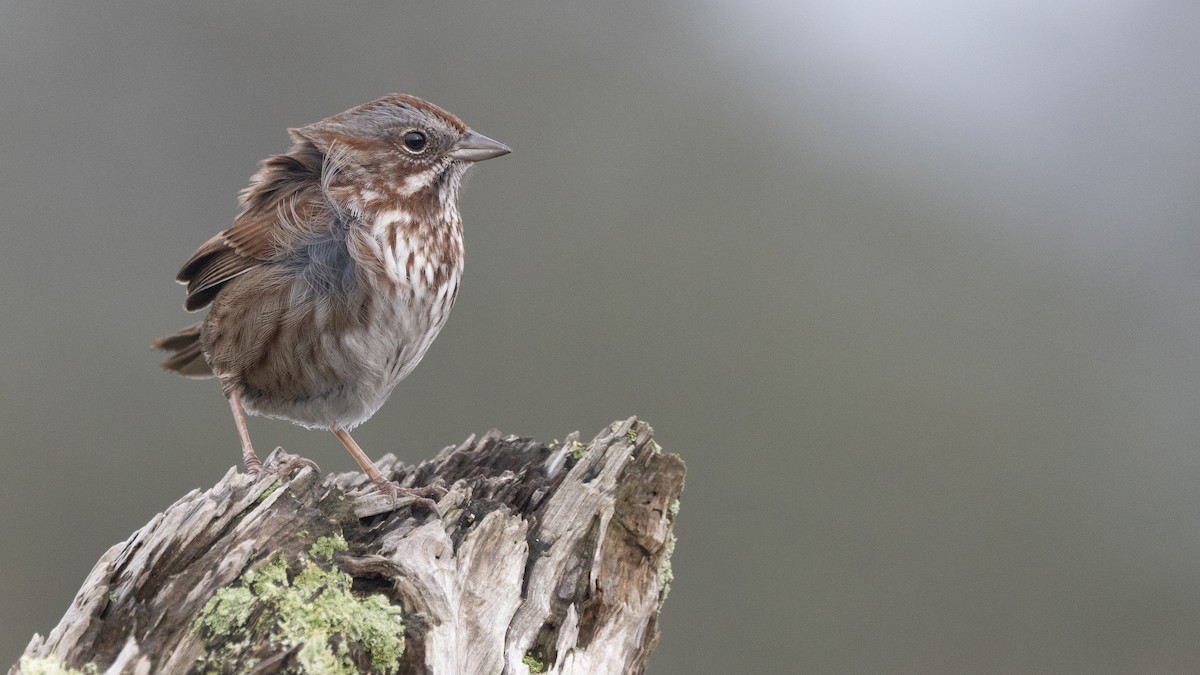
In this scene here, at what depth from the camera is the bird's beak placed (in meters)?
4.58

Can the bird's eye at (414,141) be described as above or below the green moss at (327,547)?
above

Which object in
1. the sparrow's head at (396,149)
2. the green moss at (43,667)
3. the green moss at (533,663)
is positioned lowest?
the green moss at (43,667)

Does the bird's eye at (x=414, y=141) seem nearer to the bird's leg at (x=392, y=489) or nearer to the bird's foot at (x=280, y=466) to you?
the bird's leg at (x=392, y=489)

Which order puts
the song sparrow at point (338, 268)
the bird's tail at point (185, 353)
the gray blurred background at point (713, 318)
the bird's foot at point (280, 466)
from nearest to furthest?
the bird's foot at point (280, 466)
the song sparrow at point (338, 268)
the bird's tail at point (185, 353)
the gray blurred background at point (713, 318)

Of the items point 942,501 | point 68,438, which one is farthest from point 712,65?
point 68,438

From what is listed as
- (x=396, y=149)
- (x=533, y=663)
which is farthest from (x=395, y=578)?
(x=396, y=149)

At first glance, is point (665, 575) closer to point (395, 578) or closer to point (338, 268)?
point (395, 578)

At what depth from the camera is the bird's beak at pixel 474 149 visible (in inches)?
180

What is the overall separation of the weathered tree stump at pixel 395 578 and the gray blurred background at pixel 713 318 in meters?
5.56

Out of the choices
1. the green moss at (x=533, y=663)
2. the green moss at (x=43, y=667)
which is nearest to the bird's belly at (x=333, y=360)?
the green moss at (x=533, y=663)

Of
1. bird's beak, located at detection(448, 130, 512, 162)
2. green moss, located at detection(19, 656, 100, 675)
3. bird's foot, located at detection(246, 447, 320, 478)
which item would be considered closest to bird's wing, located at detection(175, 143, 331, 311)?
bird's beak, located at detection(448, 130, 512, 162)

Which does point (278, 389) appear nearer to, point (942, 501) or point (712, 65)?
point (942, 501)

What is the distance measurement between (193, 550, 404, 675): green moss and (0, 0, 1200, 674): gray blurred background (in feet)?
20.8

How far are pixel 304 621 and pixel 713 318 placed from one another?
8832 millimetres
